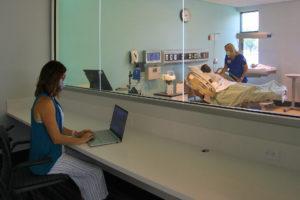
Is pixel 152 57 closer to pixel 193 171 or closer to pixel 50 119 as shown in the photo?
pixel 50 119

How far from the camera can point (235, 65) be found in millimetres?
2791

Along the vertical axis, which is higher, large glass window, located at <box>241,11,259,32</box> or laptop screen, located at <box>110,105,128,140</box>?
large glass window, located at <box>241,11,259,32</box>

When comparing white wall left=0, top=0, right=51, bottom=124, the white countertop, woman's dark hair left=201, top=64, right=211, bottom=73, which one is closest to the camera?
the white countertop

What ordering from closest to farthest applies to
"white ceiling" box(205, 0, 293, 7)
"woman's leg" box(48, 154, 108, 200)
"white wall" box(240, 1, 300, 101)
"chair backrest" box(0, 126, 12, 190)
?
"chair backrest" box(0, 126, 12, 190), "woman's leg" box(48, 154, 108, 200), "white wall" box(240, 1, 300, 101), "white ceiling" box(205, 0, 293, 7)

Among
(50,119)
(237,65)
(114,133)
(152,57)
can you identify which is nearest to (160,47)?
(152,57)

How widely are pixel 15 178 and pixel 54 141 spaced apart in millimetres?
373

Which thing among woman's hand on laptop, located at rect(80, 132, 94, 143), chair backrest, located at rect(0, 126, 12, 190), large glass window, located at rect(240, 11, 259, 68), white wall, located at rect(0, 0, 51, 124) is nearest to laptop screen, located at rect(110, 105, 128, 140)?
woman's hand on laptop, located at rect(80, 132, 94, 143)

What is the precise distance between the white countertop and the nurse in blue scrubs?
91 cm

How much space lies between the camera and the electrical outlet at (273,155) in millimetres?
1687

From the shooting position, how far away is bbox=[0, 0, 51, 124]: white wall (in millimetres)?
3516

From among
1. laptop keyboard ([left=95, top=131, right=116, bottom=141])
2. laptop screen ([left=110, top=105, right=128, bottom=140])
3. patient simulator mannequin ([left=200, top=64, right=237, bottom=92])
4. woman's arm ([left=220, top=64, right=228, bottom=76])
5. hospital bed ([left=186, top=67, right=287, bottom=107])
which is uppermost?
woman's arm ([left=220, top=64, right=228, bottom=76])

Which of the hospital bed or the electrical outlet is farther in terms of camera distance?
the hospital bed

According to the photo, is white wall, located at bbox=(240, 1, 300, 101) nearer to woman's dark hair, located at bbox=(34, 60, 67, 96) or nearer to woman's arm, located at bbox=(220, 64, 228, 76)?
woman's arm, located at bbox=(220, 64, 228, 76)

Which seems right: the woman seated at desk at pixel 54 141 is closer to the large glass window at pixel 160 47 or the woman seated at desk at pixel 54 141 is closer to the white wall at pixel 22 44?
the large glass window at pixel 160 47
